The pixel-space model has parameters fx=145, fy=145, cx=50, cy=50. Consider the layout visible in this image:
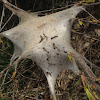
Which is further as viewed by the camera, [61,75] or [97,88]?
[61,75]

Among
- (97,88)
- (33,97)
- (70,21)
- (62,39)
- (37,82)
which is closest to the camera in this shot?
(97,88)

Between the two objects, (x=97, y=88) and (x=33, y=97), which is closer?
(x=97, y=88)

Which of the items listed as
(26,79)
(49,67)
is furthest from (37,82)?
(49,67)

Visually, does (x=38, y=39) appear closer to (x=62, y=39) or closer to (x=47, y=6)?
(x=62, y=39)

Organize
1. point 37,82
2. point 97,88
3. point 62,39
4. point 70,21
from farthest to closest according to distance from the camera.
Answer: point 37,82 < point 70,21 < point 62,39 < point 97,88

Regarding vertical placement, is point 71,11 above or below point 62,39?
above

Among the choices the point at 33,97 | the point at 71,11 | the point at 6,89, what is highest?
the point at 71,11

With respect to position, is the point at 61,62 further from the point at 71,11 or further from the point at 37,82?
the point at 37,82

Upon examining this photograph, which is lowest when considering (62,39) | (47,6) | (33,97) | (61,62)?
(33,97)

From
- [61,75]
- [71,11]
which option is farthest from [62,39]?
A: [61,75]
